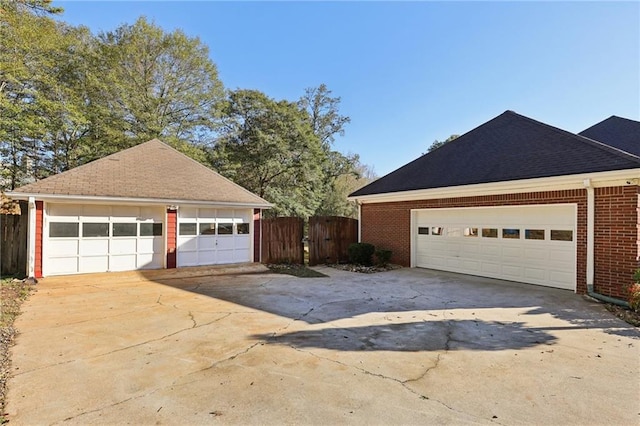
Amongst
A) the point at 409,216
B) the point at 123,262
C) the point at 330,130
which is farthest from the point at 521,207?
the point at 330,130

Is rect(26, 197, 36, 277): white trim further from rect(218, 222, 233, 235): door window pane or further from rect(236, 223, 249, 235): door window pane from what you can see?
rect(236, 223, 249, 235): door window pane

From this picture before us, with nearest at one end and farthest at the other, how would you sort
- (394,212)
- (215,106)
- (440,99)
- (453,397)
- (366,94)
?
(453,397)
(394,212)
(440,99)
(366,94)
(215,106)

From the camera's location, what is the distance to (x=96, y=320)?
19.7 ft

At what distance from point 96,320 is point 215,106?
18962 millimetres

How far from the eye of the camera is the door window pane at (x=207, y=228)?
1216 cm

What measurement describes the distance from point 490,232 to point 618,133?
6.91 metres

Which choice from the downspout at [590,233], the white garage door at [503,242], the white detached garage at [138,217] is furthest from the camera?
the white detached garage at [138,217]

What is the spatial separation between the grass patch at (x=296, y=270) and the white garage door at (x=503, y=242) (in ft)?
12.7

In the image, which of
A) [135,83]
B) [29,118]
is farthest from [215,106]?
[29,118]

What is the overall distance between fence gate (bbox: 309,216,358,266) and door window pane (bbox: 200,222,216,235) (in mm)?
3615

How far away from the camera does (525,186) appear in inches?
360

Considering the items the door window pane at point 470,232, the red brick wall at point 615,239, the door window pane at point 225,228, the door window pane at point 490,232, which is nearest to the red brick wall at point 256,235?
the door window pane at point 225,228

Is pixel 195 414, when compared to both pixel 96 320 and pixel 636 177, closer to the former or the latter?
pixel 96 320

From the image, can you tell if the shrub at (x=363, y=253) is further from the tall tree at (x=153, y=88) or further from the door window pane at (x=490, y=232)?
the tall tree at (x=153, y=88)
